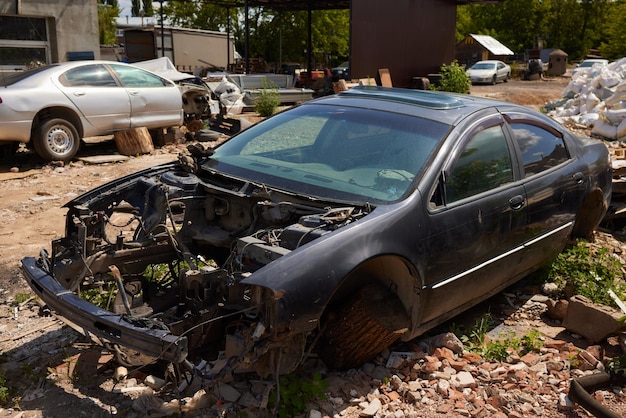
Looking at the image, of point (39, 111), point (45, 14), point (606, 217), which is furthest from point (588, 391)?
point (45, 14)

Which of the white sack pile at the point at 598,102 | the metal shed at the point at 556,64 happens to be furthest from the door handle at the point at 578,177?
the metal shed at the point at 556,64

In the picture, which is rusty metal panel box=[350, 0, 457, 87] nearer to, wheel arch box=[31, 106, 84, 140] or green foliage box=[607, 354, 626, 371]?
wheel arch box=[31, 106, 84, 140]

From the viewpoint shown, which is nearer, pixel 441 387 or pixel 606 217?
pixel 441 387

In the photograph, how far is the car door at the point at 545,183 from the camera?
4.46 m

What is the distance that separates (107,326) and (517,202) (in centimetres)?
276

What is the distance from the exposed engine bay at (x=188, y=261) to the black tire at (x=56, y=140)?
5.69 metres

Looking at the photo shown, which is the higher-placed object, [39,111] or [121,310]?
[39,111]

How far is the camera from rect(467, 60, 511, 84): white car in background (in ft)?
110

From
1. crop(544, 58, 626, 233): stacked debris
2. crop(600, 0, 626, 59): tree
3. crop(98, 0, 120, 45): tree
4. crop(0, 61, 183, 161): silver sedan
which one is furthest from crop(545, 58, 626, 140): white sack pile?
crop(98, 0, 120, 45): tree

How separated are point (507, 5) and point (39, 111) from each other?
57.4 metres

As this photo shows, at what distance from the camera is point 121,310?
3.81 metres

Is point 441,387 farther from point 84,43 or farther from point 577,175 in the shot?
point 84,43

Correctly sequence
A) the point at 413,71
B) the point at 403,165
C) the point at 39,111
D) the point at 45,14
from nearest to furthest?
1. the point at 403,165
2. the point at 39,111
3. the point at 45,14
4. the point at 413,71

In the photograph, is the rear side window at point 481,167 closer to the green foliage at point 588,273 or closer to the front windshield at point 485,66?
the green foliage at point 588,273
